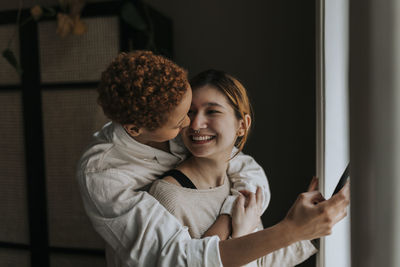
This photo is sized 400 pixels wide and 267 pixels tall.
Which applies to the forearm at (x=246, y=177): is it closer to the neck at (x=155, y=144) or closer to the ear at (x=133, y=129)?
the neck at (x=155, y=144)

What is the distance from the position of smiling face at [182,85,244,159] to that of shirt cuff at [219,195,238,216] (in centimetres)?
14

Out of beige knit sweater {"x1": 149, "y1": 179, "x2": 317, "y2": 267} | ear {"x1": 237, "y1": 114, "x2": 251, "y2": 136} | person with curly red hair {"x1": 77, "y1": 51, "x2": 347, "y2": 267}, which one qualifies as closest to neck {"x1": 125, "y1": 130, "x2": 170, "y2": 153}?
person with curly red hair {"x1": 77, "y1": 51, "x2": 347, "y2": 267}

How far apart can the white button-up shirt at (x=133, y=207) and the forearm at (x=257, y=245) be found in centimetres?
3

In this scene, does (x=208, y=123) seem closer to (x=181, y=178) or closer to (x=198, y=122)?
(x=198, y=122)

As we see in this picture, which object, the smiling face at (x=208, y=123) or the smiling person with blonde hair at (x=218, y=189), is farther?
the smiling face at (x=208, y=123)

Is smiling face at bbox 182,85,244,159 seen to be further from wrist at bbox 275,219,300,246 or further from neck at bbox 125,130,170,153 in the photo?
wrist at bbox 275,219,300,246

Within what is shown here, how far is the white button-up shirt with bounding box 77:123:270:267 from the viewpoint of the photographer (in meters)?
0.76

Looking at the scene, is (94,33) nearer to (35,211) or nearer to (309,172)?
(35,211)

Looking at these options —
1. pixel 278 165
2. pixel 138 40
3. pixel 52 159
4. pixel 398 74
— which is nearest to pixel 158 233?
pixel 398 74

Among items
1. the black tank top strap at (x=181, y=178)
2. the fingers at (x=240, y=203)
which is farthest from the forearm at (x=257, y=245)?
the black tank top strap at (x=181, y=178)

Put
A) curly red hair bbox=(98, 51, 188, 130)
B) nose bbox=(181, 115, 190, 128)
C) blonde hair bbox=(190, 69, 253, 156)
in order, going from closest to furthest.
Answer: curly red hair bbox=(98, 51, 188, 130) → nose bbox=(181, 115, 190, 128) → blonde hair bbox=(190, 69, 253, 156)

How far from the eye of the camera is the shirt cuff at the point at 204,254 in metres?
0.74

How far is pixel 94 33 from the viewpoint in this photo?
1.64 metres

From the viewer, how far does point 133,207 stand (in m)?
0.80
